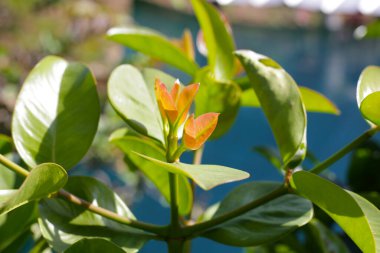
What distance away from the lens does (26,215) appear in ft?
1.20

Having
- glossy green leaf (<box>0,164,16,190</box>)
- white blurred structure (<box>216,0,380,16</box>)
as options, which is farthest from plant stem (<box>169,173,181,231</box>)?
white blurred structure (<box>216,0,380,16</box>)

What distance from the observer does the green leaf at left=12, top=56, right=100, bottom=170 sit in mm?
340

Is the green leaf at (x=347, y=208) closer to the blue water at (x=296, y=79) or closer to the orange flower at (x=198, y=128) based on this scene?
the orange flower at (x=198, y=128)

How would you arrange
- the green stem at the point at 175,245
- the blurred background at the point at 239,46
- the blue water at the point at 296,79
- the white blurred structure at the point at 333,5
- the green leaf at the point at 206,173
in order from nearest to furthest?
the green leaf at the point at 206,173
the green stem at the point at 175,245
the blurred background at the point at 239,46
the blue water at the point at 296,79
the white blurred structure at the point at 333,5

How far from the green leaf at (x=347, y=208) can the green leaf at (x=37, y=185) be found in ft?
0.43

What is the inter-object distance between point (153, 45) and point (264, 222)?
18 centimetres

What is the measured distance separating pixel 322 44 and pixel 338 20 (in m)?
0.38

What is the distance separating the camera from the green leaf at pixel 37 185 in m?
0.24

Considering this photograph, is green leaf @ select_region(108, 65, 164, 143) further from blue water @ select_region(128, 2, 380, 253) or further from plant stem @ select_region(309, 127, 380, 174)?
blue water @ select_region(128, 2, 380, 253)

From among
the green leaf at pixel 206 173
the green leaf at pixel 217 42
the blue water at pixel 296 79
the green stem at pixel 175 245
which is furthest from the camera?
the blue water at pixel 296 79

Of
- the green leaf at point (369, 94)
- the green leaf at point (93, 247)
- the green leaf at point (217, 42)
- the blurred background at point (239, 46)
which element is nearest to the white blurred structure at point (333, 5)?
the blurred background at point (239, 46)

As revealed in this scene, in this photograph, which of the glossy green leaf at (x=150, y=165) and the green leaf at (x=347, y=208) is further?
the glossy green leaf at (x=150, y=165)

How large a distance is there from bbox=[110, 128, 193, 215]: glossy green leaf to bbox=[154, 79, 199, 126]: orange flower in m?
0.07

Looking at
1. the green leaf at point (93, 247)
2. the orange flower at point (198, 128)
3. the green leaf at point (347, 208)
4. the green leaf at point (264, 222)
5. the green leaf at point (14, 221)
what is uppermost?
the orange flower at point (198, 128)
